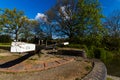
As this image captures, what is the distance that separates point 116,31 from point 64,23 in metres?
10.2

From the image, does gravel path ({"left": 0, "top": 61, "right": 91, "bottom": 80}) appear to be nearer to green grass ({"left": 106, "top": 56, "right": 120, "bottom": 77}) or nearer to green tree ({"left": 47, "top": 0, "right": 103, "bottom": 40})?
green grass ({"left": 106, "top": 56, "right": 120, "bottom": 77})

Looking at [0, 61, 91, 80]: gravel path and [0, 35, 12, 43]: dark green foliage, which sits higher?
[0, 35, 12, 43]: dark green foliage

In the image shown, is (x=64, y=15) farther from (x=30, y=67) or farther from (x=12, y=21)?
(x=30, y=67)

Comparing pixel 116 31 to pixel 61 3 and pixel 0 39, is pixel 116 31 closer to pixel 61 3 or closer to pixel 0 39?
pixel 61 3

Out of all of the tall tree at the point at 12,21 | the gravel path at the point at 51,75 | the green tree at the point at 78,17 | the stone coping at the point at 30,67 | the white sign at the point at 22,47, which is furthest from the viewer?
the tall tree at the point at 12,21

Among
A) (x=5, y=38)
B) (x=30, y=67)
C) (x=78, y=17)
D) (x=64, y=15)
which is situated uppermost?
(x=64, y=15)

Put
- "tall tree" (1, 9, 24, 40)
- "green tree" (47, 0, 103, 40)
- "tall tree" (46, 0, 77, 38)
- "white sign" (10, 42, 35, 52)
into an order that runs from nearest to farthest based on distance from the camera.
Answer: "white sign" (10, 42, 35, 52)
"green tree" (47, 0, 103, 40)
"tall tree" (46, 0, 77, 38)
"tall tree" (1, 9, 24, 40)

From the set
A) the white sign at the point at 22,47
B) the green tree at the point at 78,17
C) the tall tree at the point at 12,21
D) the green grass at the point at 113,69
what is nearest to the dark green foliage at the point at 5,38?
the tall tree at the point at 12,21

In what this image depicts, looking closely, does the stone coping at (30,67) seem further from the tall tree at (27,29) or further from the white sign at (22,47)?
the tall tree at (27,29)

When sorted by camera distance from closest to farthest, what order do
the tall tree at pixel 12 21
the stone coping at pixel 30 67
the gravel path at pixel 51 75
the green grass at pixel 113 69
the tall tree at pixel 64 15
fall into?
1. the gravel path at pixel 51 75
2. the stone coping at pixel 30 67
3. the green grass at pixel 113 69
4. the tall tree at pixel 64 15
5. the tall tree at pixel 12 21

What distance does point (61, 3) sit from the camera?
24.4m

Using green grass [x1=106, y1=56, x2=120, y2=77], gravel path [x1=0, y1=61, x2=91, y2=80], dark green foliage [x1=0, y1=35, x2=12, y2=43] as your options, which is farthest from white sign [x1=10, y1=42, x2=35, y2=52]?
dark green foliage [x1=0, y1=35, x2=12, y2=43]

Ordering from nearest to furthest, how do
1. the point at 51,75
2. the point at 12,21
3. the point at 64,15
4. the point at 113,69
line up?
the point at 51,75, the point at 113,69, the point at 64,15, the point at 12,21

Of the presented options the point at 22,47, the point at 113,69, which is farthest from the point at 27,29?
the point at 22,47
